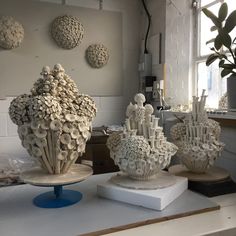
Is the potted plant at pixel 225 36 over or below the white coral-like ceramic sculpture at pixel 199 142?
over

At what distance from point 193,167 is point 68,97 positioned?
1.81ft

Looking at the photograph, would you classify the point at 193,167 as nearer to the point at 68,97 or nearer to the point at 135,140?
the point at 135,140

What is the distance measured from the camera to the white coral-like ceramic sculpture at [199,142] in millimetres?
1008

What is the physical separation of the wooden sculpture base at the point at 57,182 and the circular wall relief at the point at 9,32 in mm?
1720

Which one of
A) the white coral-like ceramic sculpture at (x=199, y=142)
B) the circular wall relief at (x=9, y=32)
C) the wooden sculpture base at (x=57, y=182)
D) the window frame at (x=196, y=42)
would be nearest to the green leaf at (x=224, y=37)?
the white coral-like ceramic sculpture at (x=199, y=142)

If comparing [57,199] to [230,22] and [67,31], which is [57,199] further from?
[67,31]

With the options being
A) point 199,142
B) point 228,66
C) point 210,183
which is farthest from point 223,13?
point 210,183

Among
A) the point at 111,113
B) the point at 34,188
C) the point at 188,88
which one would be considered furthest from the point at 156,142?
the point at 111,113

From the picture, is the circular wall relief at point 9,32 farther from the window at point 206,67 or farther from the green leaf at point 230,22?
the green leaf at point 230,22

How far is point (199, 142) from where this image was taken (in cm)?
103

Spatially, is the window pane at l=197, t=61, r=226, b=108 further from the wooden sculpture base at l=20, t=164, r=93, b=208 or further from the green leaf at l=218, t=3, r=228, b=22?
the wooden sculpture base at l=20, t=164, r=93, b=208

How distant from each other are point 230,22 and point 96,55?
5.06ft

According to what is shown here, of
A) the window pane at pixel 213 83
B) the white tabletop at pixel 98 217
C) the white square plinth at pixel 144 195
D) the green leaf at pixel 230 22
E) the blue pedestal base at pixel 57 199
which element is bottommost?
the white tabletop at pixel 98 217

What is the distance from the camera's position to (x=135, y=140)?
2.86 feet
